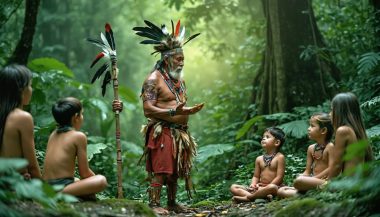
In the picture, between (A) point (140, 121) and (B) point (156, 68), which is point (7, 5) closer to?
(B) point (156, 68)

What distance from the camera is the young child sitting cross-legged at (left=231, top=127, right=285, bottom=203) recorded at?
6.65 m

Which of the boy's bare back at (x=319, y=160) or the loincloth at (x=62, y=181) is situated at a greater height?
the loincloth at (x=62, y=181)

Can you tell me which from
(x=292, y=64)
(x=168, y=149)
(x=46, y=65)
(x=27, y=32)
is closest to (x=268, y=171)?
(x=168, y=149)

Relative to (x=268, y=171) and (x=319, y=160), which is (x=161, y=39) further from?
(x=319, y=160)

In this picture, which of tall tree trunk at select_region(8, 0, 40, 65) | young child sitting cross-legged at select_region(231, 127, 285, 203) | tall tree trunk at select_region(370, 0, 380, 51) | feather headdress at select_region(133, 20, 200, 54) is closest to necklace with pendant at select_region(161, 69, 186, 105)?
feather headdress at select_region(133, 20, 200, 54)

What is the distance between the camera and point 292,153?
869 centimetres

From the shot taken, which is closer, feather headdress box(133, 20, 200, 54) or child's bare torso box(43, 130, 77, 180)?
child's bare torso box(43, 130, 77, 180)

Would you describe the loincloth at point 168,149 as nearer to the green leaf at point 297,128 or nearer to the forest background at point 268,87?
the forest background at point 268,87

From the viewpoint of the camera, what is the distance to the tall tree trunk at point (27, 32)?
28.7 ft

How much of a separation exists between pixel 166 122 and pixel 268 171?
1483 millimetres

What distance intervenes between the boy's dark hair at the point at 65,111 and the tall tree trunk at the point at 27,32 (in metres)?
4.01

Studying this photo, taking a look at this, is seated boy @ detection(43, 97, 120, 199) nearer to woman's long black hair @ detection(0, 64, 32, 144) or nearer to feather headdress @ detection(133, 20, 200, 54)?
woman's long black hair @ detection(0, 64, 32, 144)

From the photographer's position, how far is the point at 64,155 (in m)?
5.02

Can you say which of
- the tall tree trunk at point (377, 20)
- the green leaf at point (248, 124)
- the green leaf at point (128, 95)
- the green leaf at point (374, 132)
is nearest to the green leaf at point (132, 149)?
the green leaf at point (128, 95)
